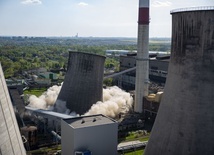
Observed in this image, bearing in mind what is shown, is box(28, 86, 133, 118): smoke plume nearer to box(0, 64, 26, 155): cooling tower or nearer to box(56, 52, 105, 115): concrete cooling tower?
box(56, 52, 105, 115): concrete cooling tower

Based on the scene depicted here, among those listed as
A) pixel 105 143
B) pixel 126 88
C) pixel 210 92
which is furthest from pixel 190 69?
pixel 126 88

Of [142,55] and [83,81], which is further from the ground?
[142,55]

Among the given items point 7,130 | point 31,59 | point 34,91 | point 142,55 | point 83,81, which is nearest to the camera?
point 7,130

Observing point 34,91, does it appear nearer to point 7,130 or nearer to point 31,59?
point 7,130

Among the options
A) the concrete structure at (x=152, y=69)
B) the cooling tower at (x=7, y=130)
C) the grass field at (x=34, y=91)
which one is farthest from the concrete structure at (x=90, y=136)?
the grass field at (x=34, y=91)

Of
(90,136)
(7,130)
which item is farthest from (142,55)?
(7,130)

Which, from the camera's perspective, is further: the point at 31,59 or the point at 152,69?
the point at 31,59

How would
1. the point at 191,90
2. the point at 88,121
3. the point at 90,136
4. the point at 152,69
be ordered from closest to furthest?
the point at 191,90 < the point at 90,136 < the point at 88,121 < the point at 152,69

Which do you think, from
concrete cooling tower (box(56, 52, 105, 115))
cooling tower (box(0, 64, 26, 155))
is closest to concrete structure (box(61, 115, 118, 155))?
cooling tower (box(0, 64, 26, 155))

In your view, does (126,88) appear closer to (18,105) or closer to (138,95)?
(138,95)
